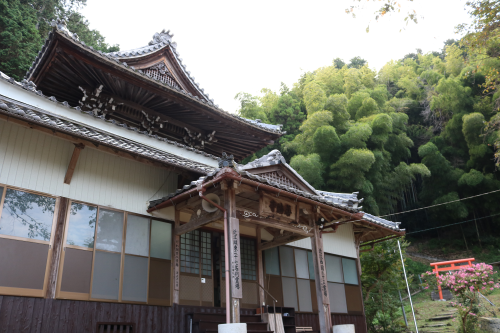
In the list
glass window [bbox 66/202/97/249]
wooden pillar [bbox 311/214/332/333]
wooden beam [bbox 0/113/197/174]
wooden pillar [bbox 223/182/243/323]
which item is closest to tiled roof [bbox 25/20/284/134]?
wooden beam [bbox 0/113/197/174]

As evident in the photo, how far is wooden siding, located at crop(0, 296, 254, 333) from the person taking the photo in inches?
237

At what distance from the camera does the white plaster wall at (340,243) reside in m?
11.6

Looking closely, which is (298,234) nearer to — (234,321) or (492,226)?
(234,321)

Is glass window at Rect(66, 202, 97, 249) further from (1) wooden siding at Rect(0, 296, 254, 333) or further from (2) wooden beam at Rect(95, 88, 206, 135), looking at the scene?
(2) wooden beam at Rect(95, 88, 206, 135)

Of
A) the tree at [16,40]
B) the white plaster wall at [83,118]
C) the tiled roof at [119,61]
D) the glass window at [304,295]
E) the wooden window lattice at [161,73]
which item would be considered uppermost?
the tree at [16,40]

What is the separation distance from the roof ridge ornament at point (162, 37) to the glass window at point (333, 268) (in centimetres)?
820

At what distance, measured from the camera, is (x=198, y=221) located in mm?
7879

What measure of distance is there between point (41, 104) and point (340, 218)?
7203 mm

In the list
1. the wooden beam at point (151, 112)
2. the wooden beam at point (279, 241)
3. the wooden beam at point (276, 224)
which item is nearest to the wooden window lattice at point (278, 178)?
the wooden beam at point (276, 224)

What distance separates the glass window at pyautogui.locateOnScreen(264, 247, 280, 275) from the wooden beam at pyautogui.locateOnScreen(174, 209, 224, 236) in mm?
2933

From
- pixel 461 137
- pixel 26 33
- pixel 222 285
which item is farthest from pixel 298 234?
pixel 461 137

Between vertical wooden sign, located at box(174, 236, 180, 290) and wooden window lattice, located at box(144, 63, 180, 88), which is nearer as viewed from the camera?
vertical wooden sign, located at box(174, 236, 180, 290)

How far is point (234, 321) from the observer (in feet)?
21.2

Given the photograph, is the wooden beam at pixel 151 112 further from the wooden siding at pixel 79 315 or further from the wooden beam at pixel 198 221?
the wooden siding at pixel 79 315
